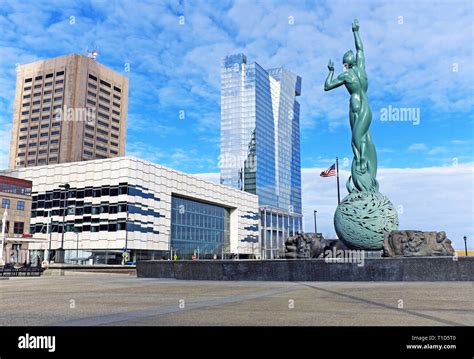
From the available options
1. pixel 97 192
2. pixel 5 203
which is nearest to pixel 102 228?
pixel 97 192

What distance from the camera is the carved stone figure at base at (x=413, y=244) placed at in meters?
16.6

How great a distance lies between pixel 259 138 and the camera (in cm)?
13500

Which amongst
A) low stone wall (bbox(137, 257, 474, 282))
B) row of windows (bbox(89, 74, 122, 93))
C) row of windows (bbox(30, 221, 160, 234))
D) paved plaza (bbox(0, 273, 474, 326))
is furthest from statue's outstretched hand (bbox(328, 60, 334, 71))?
row of windows (bbox(89, 74, 122, 93))

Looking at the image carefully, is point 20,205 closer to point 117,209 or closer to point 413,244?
point 117,209

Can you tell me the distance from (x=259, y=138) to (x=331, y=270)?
121m

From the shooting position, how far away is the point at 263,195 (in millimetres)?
132375

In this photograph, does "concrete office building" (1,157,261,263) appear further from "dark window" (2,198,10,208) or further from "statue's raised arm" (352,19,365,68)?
"statue's raised arm" (352,19,365,68)

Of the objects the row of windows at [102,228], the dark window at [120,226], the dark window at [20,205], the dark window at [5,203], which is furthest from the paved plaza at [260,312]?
the dark window at [20,205]

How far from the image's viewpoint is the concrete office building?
66.4 m

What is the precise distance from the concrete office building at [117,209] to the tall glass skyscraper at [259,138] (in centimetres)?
4585

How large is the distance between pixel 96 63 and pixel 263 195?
212 feet

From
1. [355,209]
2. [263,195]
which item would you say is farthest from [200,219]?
[355,209]

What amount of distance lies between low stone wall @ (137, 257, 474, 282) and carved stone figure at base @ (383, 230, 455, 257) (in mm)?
2333
